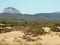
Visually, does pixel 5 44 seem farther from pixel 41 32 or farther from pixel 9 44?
pixel 41 32

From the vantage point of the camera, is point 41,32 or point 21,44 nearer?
point 21,44

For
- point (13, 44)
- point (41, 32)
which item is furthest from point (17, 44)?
point (41, 32)

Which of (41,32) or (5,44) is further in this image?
(41,32)

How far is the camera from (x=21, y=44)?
19.8 m

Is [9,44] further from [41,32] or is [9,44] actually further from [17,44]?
[41,32]

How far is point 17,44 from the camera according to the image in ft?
64.6

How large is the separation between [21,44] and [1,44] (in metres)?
1.65

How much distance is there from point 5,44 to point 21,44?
4.33 feet

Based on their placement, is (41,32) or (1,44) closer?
(1,44)

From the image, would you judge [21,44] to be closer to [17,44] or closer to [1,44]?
[17,44]

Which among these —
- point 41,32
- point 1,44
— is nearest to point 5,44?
point 1,44

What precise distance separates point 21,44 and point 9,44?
3.26ft

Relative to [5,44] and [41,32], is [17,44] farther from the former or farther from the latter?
[41,32]

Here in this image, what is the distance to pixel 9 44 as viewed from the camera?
19.8 metres
